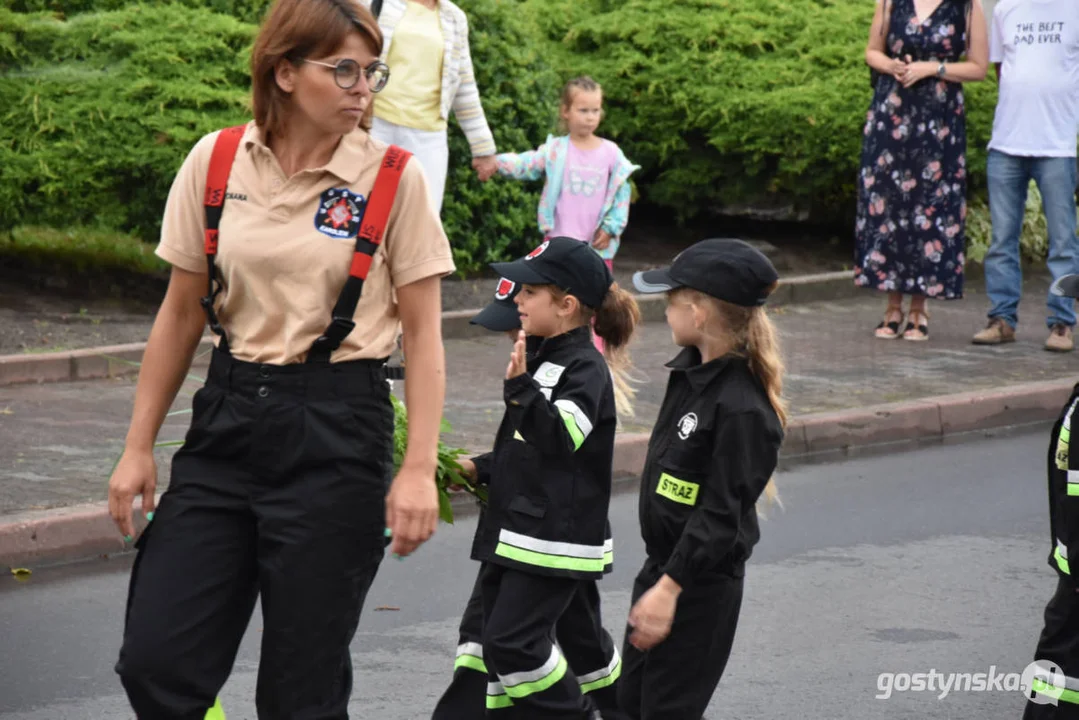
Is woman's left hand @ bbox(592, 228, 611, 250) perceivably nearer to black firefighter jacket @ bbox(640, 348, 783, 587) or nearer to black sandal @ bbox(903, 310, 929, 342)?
black sandal @ bbox(903, 310, 929, 342)

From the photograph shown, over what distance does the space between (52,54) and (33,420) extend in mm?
3496

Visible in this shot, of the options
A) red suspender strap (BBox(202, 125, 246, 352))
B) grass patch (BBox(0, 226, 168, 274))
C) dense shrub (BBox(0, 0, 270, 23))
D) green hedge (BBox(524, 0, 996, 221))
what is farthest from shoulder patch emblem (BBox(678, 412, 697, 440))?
green hedge (BBox(524, 0, 996, 221))

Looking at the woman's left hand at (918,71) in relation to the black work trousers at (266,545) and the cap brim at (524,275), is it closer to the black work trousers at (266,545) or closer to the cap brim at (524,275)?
the cap brim at (524,275)

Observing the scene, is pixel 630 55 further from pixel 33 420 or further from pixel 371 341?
pixel 371 341

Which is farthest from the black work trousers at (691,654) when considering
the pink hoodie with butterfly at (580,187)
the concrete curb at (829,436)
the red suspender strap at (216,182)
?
the pink hoodie with butterfly at (580,187)

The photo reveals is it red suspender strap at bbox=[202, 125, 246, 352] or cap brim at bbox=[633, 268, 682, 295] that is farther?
cap brim at bbox=[633, 268, 682, 295]

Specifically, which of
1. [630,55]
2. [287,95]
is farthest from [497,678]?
[630,55]

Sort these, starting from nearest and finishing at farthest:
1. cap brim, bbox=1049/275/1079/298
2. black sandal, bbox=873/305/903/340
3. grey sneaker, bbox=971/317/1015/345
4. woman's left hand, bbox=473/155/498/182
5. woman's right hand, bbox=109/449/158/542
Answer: woman's right hand, bbox=109/449/158/542 → cap brim, bbox=1049/275/1079/298 → woman's left hand, bbox=473/155/498/182 → grey sneaker, bbox=971/317/1015/345 → black sandal, bbox=873/305/903/340

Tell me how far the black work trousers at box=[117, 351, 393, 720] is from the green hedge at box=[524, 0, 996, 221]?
1051cm

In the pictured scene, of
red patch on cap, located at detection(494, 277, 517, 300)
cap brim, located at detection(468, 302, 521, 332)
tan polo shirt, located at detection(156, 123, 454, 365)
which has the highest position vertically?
tan polo shirt, located at detection(156, 123, 454, 365)

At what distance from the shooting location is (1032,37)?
10.9m

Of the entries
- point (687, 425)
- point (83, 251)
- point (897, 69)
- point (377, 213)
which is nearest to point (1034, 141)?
point (897, 69)

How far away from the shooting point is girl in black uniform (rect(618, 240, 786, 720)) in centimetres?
409

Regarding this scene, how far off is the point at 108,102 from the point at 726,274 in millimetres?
7098
